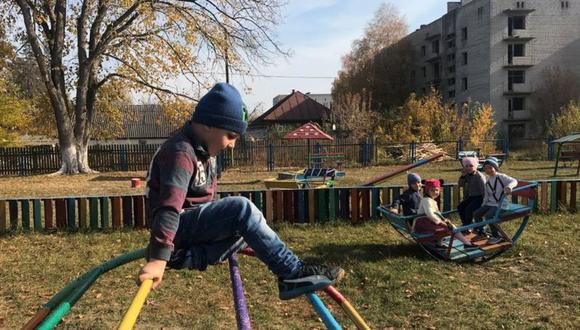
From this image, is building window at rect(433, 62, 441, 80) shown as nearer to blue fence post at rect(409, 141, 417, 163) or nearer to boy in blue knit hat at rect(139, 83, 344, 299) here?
blue fence post at rect(409, 141, 417, 163)

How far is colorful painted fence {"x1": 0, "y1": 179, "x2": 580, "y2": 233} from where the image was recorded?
9062mm

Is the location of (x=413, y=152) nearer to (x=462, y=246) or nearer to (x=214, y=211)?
(x=462, y=246)

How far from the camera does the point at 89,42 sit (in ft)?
84.6

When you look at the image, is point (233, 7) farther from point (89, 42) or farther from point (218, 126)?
point (218, 126)

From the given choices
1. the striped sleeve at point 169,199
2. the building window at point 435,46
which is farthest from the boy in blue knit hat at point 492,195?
the building window at point 435,46

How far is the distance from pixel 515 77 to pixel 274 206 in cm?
4834

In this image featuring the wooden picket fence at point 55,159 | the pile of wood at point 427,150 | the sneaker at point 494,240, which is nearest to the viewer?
the sneaker at point 494,240

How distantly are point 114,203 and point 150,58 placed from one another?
18.3m

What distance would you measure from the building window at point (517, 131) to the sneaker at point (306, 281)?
2049 inches

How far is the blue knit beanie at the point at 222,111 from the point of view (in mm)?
2703

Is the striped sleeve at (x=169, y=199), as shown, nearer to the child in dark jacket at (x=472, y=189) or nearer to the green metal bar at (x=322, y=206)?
the child in dark jacket at (x=472, y=189)

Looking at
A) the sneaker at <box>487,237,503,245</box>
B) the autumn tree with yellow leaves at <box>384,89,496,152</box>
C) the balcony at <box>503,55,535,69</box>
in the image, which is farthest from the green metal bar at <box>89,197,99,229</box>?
the balcony at <box>503,55,535,69</box>

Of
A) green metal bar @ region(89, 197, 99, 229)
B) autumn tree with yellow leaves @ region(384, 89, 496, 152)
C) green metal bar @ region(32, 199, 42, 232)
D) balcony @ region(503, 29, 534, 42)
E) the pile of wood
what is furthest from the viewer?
balcony @ region(503, 29, 534, 42)

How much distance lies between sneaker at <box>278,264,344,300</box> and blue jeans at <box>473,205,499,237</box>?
5.24m
